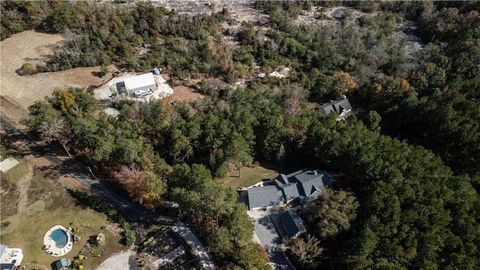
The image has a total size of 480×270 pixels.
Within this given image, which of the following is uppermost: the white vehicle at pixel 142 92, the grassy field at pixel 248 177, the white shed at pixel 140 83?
the white shed at pixel 140 83

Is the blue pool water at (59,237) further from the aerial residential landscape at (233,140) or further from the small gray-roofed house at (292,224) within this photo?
the small gray-roofed house at (292,224)

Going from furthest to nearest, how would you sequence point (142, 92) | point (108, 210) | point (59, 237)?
1. point (142, 92)
2. point (108, 210)
3. point (59, 237)

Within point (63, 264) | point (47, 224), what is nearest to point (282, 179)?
point (63, 264)

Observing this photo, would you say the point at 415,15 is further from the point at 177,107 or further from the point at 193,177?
the point at 193,177

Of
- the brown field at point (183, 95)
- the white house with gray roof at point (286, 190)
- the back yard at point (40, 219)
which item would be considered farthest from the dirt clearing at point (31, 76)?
the white house with gray roof at point (286, 190)

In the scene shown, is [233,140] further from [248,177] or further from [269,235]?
[269,235]

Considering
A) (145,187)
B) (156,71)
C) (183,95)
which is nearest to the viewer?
(145,187)

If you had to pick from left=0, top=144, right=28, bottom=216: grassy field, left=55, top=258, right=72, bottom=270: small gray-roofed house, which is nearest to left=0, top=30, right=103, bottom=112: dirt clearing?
left=0, top=144, right=28, bottom=216: grassy field
